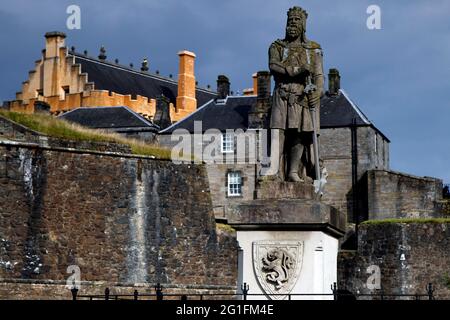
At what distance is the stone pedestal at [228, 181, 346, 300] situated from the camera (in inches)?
442

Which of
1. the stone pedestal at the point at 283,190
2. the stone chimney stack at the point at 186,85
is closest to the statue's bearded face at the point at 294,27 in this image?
the stone pedestal at the point at 283,190

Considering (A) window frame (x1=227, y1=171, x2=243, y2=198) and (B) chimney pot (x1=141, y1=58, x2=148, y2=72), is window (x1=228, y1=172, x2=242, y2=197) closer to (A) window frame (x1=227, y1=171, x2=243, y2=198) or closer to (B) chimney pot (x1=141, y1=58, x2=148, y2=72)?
(A) window frame (x1=227, y1=171, x2=243, y2=198)

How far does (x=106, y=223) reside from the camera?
3447 cm

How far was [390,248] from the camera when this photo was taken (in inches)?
1625

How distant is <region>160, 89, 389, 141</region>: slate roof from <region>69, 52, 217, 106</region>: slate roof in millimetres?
11303

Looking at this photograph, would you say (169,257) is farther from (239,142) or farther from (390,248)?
(239,142)

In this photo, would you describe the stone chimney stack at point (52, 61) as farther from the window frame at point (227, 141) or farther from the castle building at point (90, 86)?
the window frame at point (227, 141)

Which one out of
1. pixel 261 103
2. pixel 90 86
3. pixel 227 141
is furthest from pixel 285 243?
pixel 90 86

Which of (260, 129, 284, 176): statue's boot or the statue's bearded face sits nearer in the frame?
(260, 129, 284, 176): statue's boot

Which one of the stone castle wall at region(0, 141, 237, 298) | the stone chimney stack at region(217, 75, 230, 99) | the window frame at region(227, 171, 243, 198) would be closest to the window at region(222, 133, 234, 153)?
the window frame at region(227, 171, 243, 198)

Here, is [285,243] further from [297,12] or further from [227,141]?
[227,141]

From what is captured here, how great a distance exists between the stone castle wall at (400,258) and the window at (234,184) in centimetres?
862

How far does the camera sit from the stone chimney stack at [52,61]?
62.6 meters

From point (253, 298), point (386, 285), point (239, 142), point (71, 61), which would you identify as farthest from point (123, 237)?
point (71, 61)
